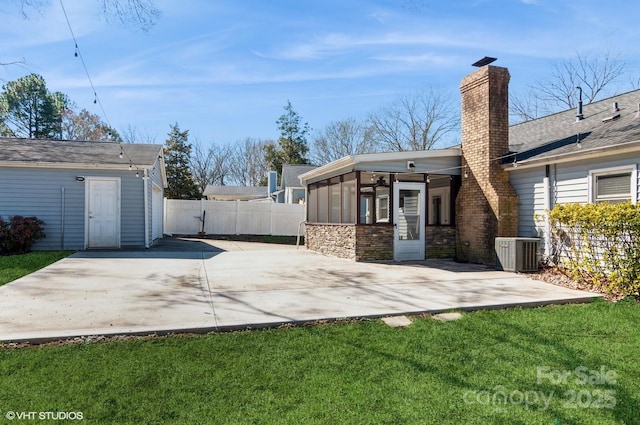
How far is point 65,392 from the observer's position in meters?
2.81

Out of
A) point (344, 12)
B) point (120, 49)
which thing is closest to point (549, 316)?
point (344, 12)

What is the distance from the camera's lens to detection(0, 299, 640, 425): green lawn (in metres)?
2.65

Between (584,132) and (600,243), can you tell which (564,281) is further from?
(584,132)

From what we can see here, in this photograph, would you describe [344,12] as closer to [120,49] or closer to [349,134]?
[120,49]

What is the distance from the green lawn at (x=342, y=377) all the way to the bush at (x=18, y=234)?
9052 mm

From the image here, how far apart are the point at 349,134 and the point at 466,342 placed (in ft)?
Answer: 106

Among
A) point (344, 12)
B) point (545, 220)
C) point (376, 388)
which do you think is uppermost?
point (344, 12)

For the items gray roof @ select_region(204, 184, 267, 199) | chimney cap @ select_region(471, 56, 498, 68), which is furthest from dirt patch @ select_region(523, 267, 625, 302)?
gray roof @ select_region(204, 184, 267, 199)

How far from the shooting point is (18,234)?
34.9 feet

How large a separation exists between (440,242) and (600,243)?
4.24 metres

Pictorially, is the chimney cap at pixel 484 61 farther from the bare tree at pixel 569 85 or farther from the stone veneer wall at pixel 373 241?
the bare tree at pixel 569 85

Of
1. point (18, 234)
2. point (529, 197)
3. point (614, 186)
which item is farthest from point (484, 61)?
point (18, 234)

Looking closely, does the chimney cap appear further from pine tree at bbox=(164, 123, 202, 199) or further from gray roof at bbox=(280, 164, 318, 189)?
pine tree at bbox=(164, 123, 202, 199)

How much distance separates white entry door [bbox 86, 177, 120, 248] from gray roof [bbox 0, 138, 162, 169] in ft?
1.99
